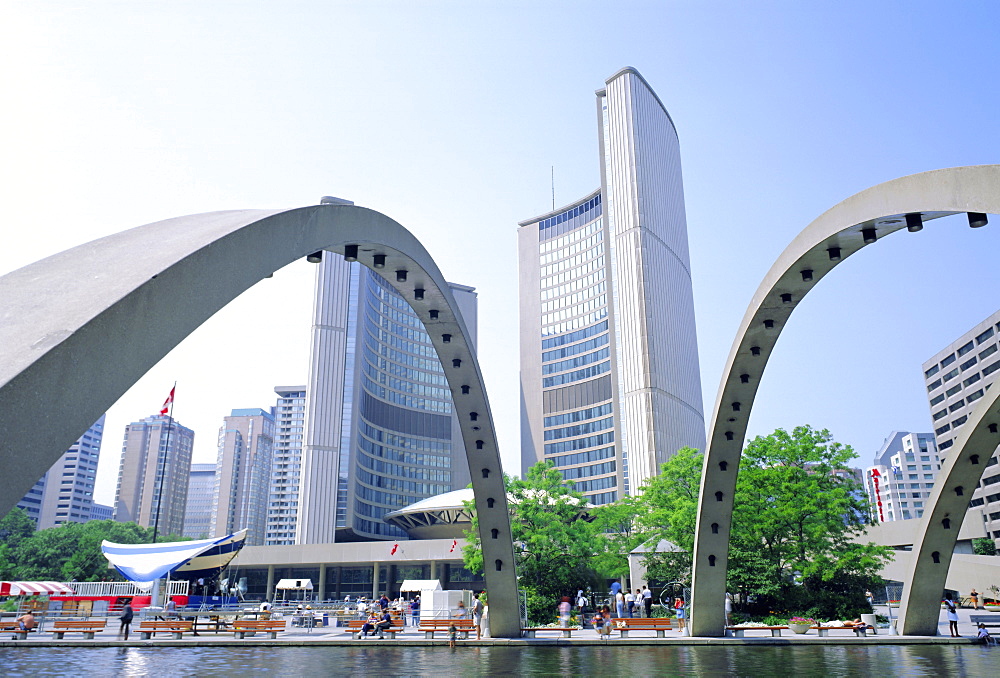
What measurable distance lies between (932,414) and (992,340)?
1991 cm

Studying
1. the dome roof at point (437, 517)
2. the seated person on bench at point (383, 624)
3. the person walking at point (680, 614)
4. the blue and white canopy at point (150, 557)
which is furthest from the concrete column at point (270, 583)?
the seated person on bench at point (383, 624)

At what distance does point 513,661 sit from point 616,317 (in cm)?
9131

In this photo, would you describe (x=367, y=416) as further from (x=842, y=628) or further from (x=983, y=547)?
(x=842, y=628)

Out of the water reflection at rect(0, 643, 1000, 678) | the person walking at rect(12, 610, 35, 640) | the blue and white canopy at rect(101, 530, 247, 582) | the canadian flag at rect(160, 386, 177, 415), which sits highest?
the canadian flag at rect(160, 386, 177, 415)

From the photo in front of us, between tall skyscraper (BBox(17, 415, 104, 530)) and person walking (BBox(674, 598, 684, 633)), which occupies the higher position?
tall skyscraper (BBox(17, 415, 104, 530))

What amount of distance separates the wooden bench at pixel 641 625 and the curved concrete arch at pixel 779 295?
99.5 inches

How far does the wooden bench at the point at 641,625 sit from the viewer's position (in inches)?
1033

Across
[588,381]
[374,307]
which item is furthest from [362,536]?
[588,381]

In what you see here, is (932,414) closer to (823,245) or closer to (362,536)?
(362,536)

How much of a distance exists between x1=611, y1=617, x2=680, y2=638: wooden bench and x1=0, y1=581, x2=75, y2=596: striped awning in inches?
1377

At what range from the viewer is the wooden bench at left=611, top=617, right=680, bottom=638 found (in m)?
26.2

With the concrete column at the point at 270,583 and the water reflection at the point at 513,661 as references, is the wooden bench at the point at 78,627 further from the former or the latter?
the concrete column at the point at 270,583

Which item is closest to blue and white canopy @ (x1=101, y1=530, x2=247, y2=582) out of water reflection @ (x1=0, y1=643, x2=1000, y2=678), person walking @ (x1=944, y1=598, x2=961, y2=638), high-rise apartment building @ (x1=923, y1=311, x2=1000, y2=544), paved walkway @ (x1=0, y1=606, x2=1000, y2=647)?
paved walkway @ (x1=0, y1=606, x2=1000, y2=647)

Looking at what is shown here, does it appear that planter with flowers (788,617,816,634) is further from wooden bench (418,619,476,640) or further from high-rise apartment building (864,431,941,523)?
high-rise apartment building (864,431,941,523)
